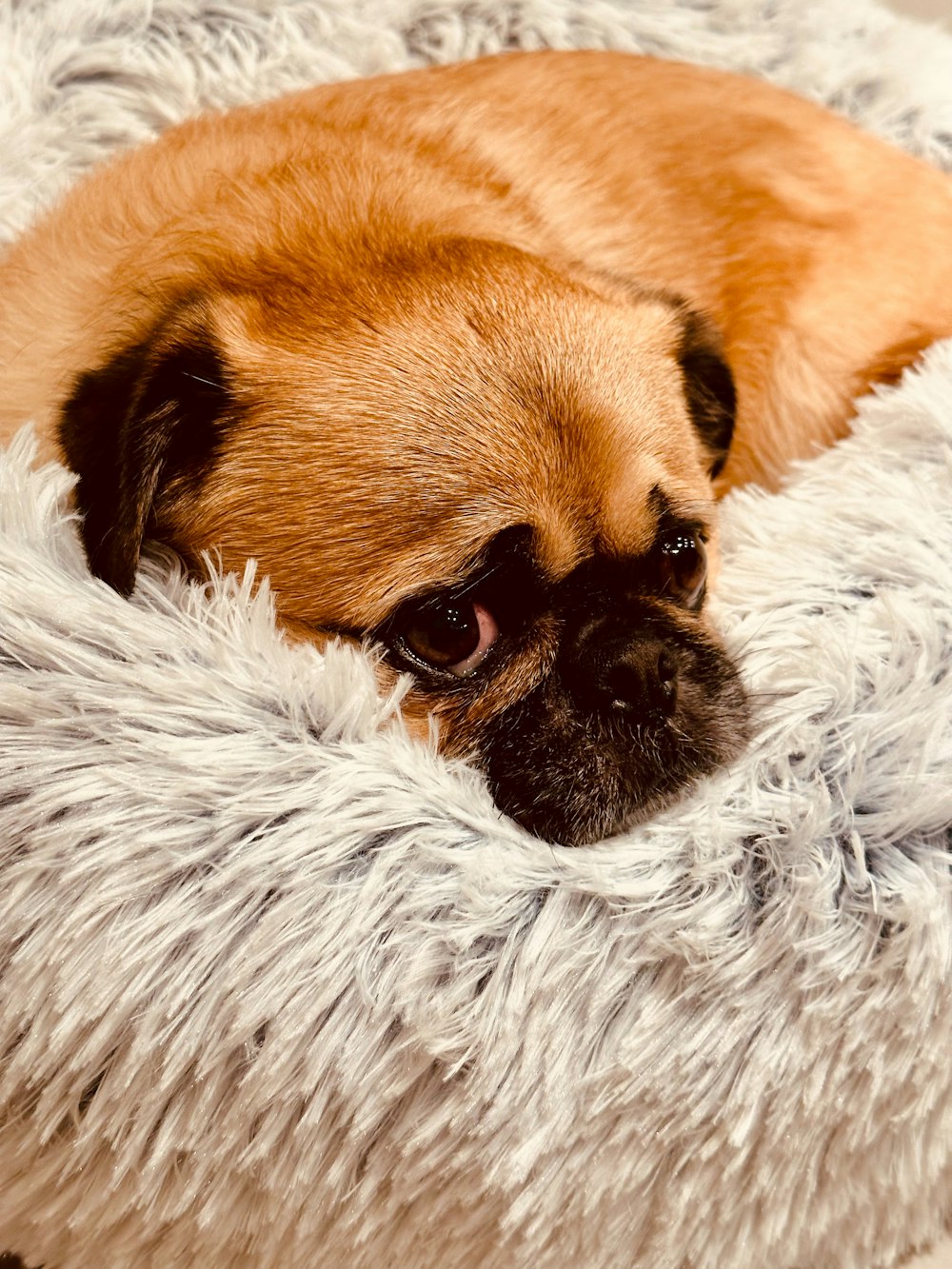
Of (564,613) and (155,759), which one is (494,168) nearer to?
(564,613)

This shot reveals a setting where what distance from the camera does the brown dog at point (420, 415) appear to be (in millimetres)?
1122

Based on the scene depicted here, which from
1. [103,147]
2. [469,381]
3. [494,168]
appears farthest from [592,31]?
[469,381]

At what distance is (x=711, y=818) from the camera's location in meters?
1.13

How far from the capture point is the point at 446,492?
1104 millimetres

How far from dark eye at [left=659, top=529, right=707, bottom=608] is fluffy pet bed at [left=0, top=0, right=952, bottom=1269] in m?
0.22

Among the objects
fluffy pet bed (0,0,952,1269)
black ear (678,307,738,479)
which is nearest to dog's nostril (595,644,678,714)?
fluffy pet bed (0,0,952,1269)

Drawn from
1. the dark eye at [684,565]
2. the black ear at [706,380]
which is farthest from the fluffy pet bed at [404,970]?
the black ear at [706,380]

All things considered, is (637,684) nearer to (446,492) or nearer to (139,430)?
(446,492)

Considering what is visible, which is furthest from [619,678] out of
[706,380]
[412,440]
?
[706,380]

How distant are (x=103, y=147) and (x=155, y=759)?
144 cm

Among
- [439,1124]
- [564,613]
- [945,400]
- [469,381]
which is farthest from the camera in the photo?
[945,400]

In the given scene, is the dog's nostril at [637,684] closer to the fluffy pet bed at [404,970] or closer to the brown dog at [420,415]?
the brown dog at [420,415]

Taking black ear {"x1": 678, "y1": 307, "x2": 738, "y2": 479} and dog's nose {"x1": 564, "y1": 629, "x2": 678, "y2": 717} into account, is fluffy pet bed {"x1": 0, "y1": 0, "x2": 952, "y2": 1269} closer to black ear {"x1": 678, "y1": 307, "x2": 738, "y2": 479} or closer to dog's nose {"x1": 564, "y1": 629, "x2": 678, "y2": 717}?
dog's nose {"x1": 564, "y1": 629, "x2": 678, "y2": 717}

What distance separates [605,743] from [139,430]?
0.58m
